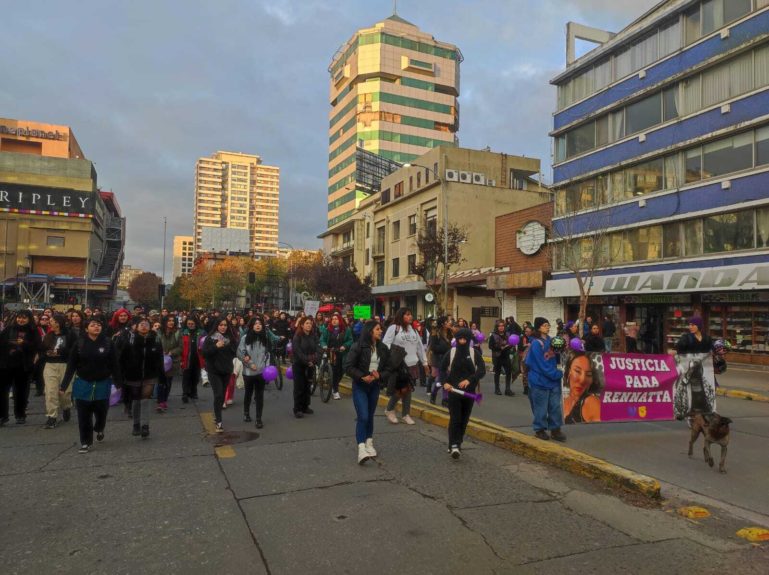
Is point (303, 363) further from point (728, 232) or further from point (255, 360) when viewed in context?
point (728, 232)

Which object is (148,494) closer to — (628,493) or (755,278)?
(628,493)

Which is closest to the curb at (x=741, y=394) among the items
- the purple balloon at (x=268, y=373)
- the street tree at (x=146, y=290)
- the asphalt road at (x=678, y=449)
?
the asphalt road at (x=678, y=449)

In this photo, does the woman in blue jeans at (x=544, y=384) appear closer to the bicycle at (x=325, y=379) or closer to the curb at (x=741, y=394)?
the bicycle at (x=325, y=379)

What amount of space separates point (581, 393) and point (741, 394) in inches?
292

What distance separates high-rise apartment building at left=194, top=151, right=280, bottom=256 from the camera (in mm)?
187750

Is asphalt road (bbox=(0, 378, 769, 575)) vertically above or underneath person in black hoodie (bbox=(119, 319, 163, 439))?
underneath

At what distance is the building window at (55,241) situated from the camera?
63.7 m

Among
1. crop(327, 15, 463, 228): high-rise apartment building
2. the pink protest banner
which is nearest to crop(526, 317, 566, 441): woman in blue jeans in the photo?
the pink protest banner

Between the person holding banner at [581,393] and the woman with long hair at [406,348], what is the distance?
87.4 inches

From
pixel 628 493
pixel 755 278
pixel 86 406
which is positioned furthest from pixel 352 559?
pixel 755 278

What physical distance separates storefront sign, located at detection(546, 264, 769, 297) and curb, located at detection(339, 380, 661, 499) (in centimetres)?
1656

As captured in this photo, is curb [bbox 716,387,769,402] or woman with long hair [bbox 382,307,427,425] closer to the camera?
woman with long hair [bbox 382,307,427,425]

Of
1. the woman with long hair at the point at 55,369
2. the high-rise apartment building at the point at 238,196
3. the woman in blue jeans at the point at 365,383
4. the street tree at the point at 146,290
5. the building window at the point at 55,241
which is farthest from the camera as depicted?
the high-rise apartment building at the point at 238,196

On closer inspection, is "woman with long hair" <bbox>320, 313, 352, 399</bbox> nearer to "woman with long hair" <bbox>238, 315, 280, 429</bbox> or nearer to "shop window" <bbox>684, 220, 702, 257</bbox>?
"woman with long hair" <bbox>238, 315, 280, 429</bbox>
